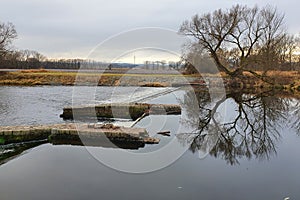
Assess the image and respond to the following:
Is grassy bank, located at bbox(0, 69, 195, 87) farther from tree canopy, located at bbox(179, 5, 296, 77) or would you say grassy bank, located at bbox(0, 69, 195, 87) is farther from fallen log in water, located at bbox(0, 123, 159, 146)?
fallen log in water, located at bbox(0, 123, 159, 146)

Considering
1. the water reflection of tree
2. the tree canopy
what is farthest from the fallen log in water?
the tree canopy

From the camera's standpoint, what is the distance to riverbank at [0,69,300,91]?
28.8 meters

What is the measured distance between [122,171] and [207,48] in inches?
918

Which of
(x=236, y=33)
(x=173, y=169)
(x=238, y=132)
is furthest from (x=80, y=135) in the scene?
(x=236, y=33)

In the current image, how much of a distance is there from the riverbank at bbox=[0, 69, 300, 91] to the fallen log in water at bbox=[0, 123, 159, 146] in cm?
2062

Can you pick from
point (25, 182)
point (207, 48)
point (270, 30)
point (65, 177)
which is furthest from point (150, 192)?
point (270, 30)

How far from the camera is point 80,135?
8.47 metres

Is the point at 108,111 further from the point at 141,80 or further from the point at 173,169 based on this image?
the point at 141,80

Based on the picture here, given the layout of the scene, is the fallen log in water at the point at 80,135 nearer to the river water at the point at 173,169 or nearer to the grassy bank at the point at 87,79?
the river water at the point at 173,169

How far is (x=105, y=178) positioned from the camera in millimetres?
5844

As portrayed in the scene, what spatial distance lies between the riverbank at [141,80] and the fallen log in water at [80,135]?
20.6 m

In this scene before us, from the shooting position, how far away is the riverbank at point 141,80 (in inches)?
1135

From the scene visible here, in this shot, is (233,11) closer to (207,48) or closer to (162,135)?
(207,48)

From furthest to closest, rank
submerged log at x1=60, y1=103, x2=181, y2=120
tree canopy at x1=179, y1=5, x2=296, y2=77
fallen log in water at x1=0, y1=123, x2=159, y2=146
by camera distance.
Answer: tree canopy at x1=179, y1=5, x2=296, y2=77, submerged log at x1=60, y1=103, x2=181, y2=120, fallen log in water at x1=0, y1=123, x2=159, y2=146
